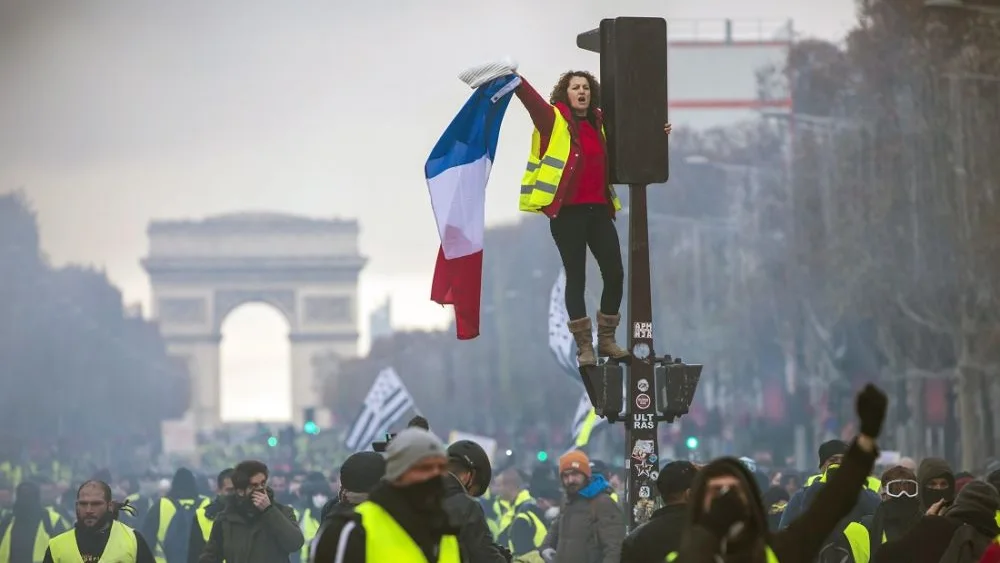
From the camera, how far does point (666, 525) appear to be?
11.0m

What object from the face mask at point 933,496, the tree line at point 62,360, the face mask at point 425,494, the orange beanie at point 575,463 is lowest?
the face mask at point 425,494

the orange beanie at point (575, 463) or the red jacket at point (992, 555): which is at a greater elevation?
the orange beanie at point (575, 463)

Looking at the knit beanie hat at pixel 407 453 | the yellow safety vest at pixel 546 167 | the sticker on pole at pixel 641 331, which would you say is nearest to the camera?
the knit beanie hat at pixel 407 453

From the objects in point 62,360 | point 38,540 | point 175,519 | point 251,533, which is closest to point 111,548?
point 251,533

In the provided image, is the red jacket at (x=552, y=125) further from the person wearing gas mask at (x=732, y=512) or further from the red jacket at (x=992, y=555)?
the person wearing gas mask at (x=732, y=512)

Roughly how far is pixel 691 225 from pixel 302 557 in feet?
A: 237

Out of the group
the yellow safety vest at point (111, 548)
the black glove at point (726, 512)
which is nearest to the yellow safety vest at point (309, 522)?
the yellow safety vest at point (111, 548)

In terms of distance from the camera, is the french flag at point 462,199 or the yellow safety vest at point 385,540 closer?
the yellow safety vest at point 385,540

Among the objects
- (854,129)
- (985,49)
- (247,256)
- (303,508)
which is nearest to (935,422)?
(854,129)

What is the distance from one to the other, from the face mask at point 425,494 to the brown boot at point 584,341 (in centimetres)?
456

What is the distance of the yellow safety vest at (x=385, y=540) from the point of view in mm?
9344

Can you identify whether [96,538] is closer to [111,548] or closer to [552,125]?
[111,548]

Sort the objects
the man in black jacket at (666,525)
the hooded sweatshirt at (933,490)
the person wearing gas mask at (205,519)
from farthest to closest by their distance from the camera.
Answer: the person wearing gas mask at (205,519) → the hooded sweatshirt at (933,490) → the man in black jacket at (666,525)

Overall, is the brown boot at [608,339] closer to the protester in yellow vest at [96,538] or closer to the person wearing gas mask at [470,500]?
the person wearing gas mask at [470,500]
